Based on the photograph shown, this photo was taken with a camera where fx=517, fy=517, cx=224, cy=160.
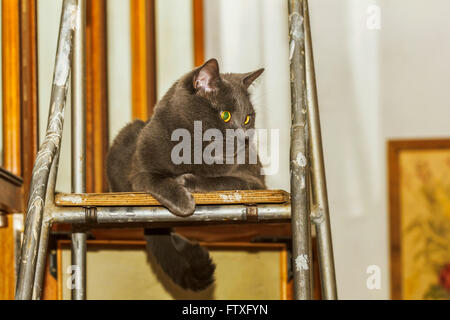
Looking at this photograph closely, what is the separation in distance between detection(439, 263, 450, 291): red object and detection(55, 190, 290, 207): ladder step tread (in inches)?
69.9

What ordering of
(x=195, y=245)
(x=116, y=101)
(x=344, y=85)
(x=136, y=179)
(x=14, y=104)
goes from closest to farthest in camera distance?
(x=136, y=179) < (x=195, y=245) < (x=14, y=104) < (x=116, y=101) < (x=344, y=85)

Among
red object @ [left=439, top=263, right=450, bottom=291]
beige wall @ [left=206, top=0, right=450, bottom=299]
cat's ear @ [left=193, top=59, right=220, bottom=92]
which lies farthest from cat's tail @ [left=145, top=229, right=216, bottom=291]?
red object @ [left=439, top=263, right=450, bottom=291]

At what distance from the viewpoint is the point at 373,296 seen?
2221mm

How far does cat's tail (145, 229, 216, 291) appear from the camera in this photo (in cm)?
102

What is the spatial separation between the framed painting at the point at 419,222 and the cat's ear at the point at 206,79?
1.46 meters

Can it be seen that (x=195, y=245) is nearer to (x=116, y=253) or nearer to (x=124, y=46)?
(x=116, y=253)

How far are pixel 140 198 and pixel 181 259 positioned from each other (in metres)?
0.34

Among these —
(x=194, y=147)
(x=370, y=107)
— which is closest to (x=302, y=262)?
(x=194, y=147)

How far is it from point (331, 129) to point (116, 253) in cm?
120

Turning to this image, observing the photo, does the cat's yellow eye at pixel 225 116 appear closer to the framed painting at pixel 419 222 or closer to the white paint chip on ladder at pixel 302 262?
the white paint chip on ladder at pixel 302 262

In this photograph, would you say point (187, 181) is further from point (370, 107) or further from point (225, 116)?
point (370, 107)

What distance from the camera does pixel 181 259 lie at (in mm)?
1078
